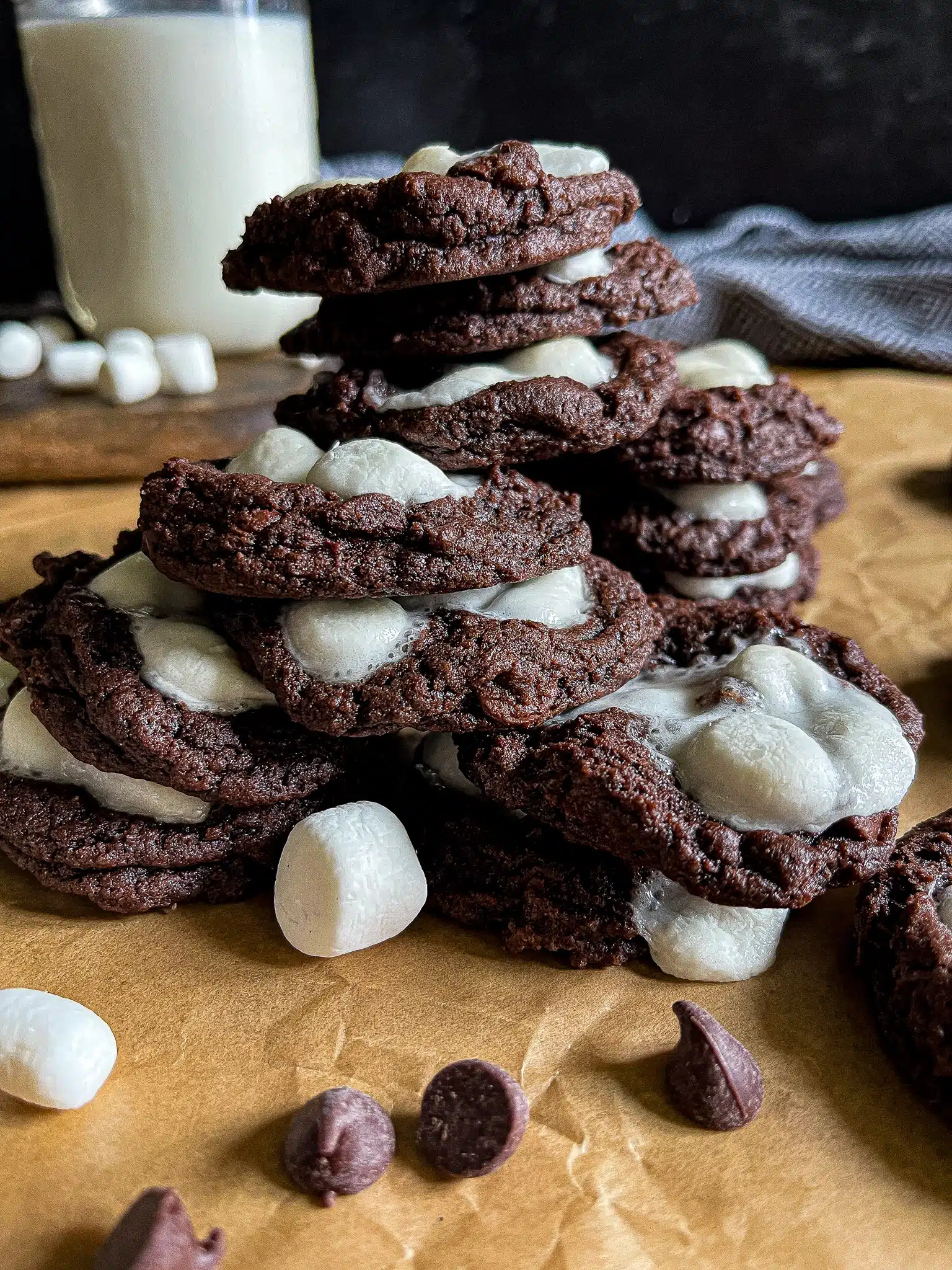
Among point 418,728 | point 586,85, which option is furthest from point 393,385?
point 586,85

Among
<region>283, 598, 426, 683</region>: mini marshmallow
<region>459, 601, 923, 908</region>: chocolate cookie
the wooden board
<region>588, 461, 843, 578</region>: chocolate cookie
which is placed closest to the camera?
<region>459, 601, 923, 908</region>: chocolate cookie

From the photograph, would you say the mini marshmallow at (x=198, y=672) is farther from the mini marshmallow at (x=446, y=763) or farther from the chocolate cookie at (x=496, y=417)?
the chocolate cookie at (x=496, y=417)

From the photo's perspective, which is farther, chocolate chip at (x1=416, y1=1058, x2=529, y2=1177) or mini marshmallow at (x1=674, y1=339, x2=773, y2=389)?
mini marshmallow at (x1=674, y1=339, x2=773, y2=389)

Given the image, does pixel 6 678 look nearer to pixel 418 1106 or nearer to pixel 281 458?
pixel 281 458

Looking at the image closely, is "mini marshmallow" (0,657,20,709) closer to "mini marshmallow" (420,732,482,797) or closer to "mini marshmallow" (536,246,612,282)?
"mini marshmallow" (420,732,482,797)

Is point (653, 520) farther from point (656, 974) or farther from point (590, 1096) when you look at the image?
point (590, 1096)

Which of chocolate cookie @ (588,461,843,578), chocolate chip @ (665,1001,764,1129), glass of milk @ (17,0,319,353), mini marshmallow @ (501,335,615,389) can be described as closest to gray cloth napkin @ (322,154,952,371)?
glass of milk @ (17,0,319,353)
